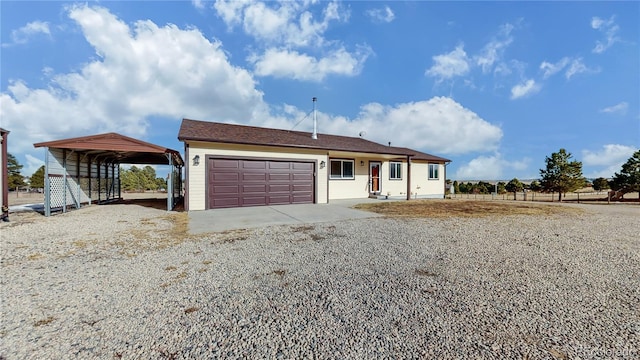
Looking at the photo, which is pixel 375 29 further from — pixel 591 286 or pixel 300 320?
pixel 300 320

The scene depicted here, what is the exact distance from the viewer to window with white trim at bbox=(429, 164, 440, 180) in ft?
57.8

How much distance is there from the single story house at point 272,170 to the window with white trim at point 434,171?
8.68 ft

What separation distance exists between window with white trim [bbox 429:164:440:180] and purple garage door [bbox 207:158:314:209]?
9769 millimetres

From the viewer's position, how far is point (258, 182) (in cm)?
1125

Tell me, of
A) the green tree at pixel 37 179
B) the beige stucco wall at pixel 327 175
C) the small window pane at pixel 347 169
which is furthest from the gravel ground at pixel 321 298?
the green tree at pixel 37 179

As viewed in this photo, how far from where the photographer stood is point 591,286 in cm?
302

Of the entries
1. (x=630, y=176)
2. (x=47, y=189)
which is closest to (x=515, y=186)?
(x=630, y=176)

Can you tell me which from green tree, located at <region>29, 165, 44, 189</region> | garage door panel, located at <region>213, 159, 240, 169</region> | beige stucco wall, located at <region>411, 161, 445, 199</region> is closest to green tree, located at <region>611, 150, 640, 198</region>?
beige stucco wall, located at <region>411, 161, 445, 199</region>

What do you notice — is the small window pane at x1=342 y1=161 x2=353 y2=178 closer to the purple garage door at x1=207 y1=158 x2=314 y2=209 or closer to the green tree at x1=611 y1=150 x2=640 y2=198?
the purple garage door at x1=207 y1=158 x2=314 y2=209

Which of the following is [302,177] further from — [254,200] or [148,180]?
[148,180]

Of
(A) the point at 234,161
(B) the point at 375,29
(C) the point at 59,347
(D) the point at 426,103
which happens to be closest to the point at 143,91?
(A) the point at 234,161

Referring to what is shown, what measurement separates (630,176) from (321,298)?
1026 inches

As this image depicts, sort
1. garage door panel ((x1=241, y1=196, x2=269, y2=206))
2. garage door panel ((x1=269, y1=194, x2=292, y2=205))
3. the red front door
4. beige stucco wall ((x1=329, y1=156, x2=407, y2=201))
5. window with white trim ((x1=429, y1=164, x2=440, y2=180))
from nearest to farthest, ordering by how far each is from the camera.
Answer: garage door panel ((x1=241, y1=196, x2=269, y2=206))
garage door panel ((x1=269, y1=194, x2=292, y2=205))
beige stucco wall ((x1=329, y1=156, x2=407, y2=201))
the red front door
window with white trim ((x1=429, y1=164, x2=440, y2=180))

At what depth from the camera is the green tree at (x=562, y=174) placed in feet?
64.3
